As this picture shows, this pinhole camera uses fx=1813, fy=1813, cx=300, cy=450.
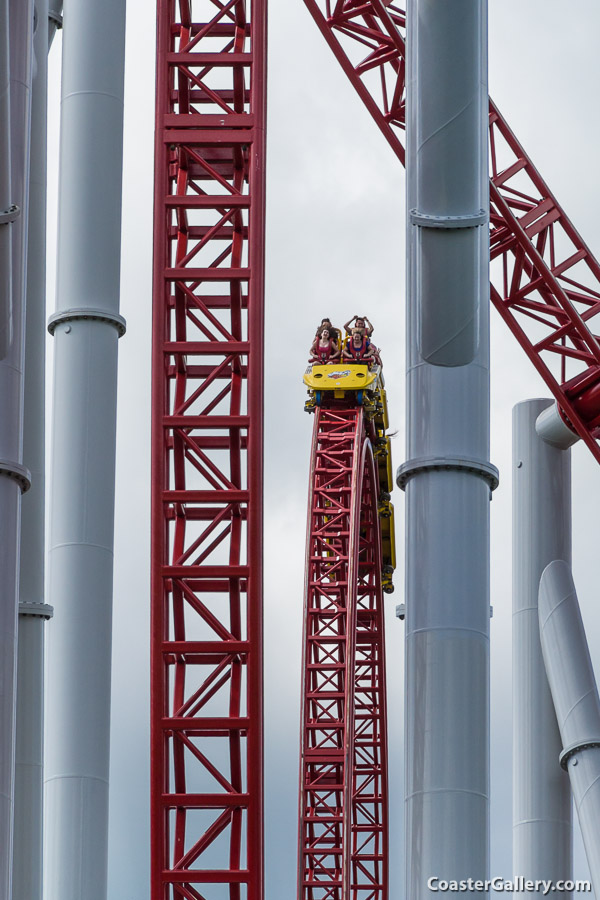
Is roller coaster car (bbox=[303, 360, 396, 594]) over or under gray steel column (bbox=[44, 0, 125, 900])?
over

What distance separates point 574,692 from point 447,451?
6771 mm

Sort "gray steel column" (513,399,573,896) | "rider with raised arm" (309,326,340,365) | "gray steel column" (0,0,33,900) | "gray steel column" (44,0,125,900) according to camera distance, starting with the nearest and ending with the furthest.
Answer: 1. "gray steel column" (0,0,33,900)
2. "gray steel column" (44,0,125,900)
3. "gray steel column" (513,399,573,896)
4. "rider with raised arm" (309,326,340,365)

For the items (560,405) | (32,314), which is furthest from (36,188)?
(560,405)

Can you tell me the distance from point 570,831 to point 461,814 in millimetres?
7637

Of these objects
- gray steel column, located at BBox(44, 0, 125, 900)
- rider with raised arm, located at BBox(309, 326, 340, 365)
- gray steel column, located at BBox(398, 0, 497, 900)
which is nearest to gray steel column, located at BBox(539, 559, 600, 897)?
gray steel column, located at BBox(44, 0, 125, 900)

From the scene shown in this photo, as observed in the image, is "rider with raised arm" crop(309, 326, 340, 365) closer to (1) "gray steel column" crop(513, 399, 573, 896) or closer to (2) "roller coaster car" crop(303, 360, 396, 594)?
(2) "roller coaster car" crop(303, 360, 396, 594)

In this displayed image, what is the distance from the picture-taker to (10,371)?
9.55 metres

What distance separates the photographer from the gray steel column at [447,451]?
30.4 feet

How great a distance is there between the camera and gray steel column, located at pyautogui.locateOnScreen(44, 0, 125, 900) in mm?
12219

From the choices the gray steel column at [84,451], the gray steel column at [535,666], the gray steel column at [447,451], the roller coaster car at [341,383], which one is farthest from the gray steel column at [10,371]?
the roller coaster car at [341,383]

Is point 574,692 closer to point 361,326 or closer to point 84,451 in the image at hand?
point 84,451

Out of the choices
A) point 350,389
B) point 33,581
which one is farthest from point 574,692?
point 350,389

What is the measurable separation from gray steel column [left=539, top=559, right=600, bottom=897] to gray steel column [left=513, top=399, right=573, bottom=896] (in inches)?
9.4

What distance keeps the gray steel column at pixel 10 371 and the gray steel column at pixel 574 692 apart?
7016 millimetres
